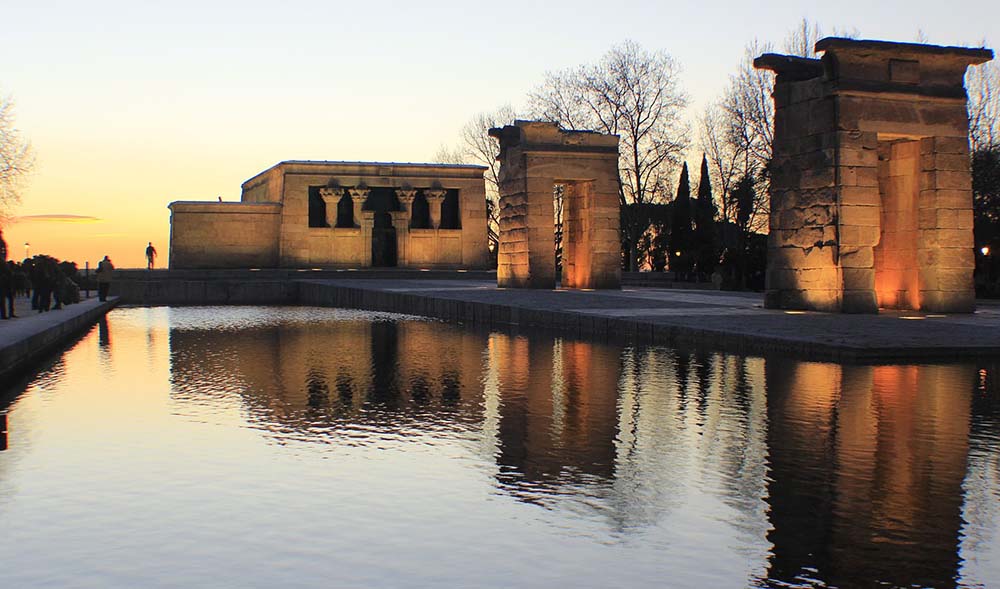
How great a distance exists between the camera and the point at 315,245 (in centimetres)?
5169

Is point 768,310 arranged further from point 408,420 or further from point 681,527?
point 681,527

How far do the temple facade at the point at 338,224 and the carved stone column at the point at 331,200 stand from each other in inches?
1.9

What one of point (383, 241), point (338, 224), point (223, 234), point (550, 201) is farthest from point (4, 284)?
point (383, 241)

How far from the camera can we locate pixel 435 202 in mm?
53156

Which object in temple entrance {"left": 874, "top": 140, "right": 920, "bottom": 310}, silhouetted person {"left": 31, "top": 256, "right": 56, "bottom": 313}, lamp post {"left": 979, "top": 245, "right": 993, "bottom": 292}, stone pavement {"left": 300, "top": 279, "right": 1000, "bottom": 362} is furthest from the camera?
lamp post {"left": 979, "top": 245, "right": 993, "bottom": 292}

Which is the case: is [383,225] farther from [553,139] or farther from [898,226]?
[898,226]

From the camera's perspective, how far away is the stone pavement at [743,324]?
43.5 feet

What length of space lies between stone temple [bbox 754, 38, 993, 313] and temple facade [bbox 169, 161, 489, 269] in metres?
32.2

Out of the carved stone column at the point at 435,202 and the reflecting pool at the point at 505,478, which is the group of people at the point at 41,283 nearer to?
the reflecting pool at the point at 505,478

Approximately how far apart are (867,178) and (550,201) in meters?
13.9

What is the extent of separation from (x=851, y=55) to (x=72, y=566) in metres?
18.9

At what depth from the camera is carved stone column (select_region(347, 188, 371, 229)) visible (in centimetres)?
5191

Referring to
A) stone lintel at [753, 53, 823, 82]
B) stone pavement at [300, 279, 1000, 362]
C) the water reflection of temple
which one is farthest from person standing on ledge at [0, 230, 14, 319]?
stone lintel at [753, 53, 823, 82]

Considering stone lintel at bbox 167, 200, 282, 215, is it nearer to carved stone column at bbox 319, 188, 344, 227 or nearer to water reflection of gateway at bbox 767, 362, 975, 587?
carved stone column at bbox 319, 188, 344, 227
